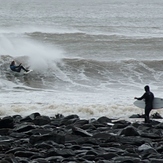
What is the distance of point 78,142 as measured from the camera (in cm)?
1049

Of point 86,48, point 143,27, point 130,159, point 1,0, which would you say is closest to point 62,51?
point 86,48

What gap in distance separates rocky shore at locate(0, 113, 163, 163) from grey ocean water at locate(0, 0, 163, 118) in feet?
9.37

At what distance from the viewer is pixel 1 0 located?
89.9 metres

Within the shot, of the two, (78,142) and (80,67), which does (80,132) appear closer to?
(78,142)

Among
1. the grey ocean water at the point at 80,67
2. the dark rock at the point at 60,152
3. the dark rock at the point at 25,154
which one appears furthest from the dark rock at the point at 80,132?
the grey ocean water at the point at 80,67

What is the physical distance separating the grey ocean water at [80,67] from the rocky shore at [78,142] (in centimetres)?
286

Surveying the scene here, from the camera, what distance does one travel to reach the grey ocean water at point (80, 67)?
54.6ft

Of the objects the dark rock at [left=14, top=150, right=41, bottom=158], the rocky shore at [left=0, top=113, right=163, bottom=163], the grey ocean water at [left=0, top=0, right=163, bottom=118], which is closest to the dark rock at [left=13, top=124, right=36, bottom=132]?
the rocky shore at [left=0, top=113, right=163, bottom=163]

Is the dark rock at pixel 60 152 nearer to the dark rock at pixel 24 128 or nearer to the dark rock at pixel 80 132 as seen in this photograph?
the dark rock at pixel 80 132

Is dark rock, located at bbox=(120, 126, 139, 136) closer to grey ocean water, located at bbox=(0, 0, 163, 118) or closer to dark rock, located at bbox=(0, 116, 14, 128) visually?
dark rock, located at bbox=(0, 116, 14, 128)

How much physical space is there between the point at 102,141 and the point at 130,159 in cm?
181

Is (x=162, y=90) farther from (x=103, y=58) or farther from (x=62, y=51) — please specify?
(x=62, y=51)

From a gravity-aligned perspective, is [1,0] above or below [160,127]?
above

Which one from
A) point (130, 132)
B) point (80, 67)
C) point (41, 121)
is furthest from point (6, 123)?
point (80, 67)
